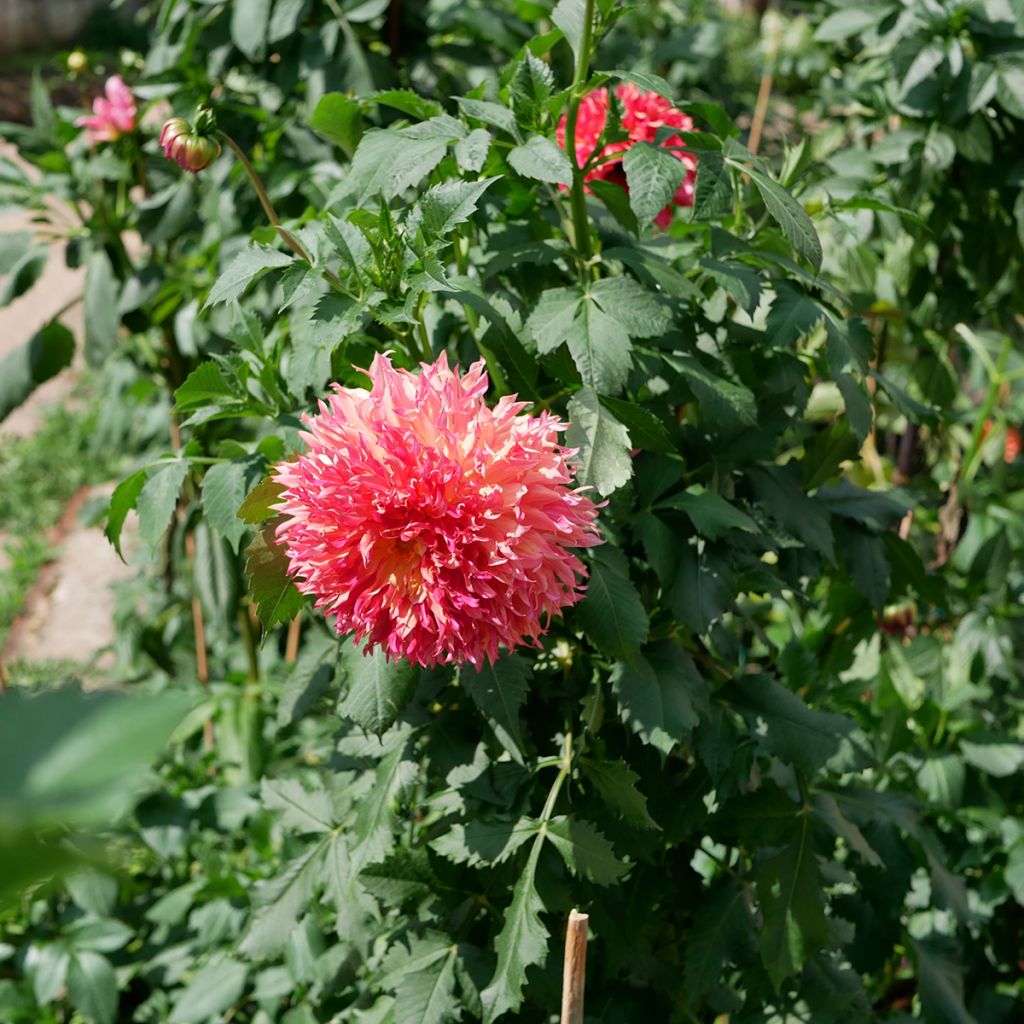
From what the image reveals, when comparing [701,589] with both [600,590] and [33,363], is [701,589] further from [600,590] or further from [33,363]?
[33,363]

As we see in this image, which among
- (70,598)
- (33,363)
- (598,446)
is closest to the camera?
(598,446)

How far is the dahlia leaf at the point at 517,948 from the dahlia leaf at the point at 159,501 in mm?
431

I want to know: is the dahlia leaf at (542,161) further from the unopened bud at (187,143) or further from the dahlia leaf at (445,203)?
the unopened bud at (187,143)

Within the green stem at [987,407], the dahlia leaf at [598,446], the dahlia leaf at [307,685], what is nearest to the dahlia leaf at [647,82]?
the dahlia leaf at [598,446]

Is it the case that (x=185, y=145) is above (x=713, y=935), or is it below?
above

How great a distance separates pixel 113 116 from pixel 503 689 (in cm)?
138

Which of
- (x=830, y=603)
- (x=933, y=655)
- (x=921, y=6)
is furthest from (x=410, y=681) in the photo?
(x=921, y=6)

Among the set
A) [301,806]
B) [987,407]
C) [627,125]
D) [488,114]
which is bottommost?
[987,407]

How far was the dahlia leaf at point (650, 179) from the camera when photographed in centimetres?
99

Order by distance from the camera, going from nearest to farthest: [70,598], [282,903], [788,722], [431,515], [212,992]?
[431,515] < [788,722] < [282,903] < [212,992] < [70,598]

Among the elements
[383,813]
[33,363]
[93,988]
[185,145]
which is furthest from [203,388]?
[93,988]

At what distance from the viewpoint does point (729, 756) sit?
1.14m

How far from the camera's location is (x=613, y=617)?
3.25 ft

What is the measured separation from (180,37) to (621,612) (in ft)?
4.98
